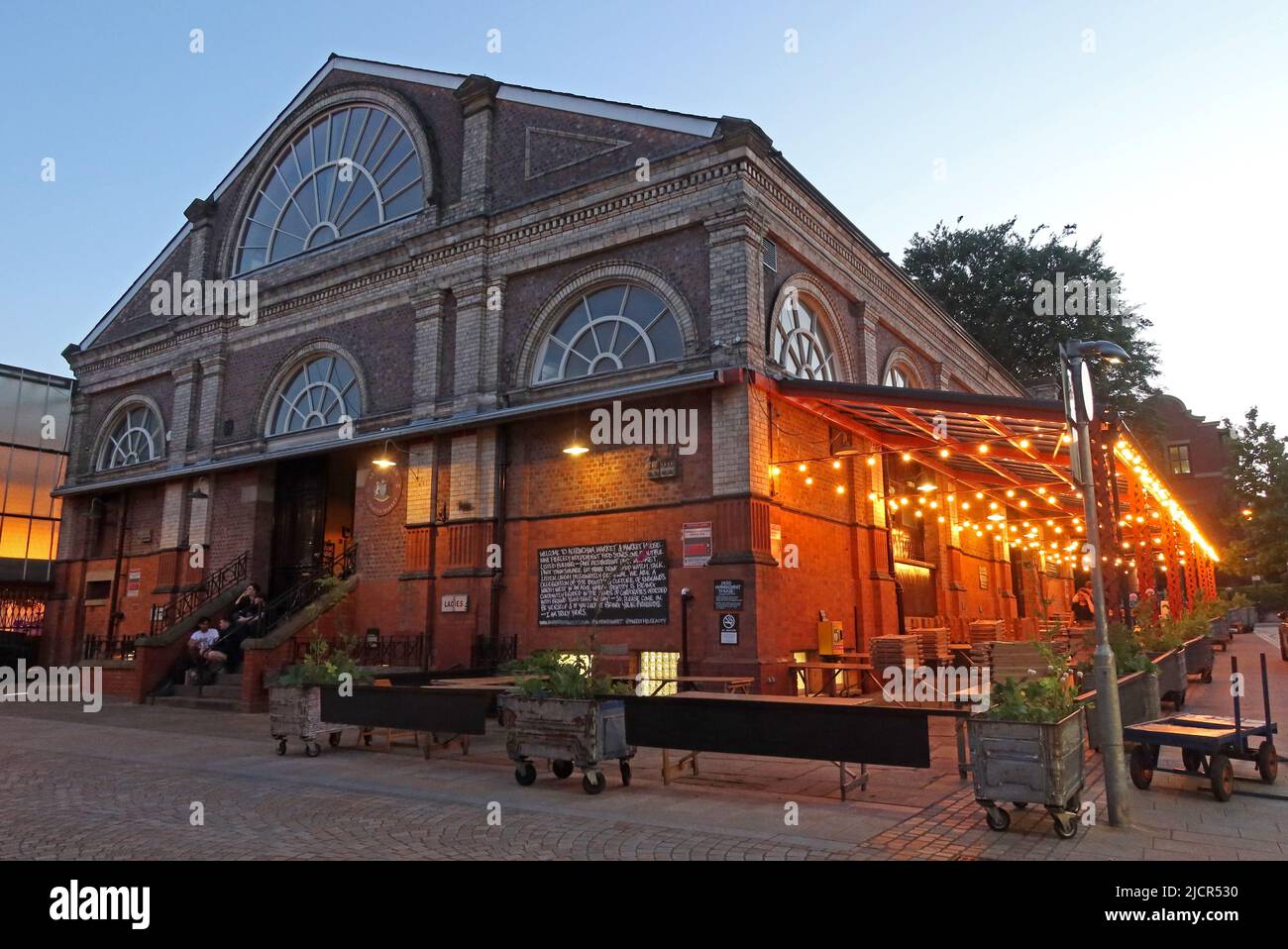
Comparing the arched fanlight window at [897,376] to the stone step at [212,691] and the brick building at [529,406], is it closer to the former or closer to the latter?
the brick building at [529,406]

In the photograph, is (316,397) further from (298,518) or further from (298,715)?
(298,715)

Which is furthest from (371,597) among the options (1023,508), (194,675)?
(1023,508)

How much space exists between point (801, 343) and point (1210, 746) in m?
10.7

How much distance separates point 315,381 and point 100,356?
1019cm

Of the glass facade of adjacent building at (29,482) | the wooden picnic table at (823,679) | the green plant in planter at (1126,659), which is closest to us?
the green plant in planter at (1126,659)

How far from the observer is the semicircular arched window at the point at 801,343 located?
15789 millimetres

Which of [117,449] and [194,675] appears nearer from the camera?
[194,675]

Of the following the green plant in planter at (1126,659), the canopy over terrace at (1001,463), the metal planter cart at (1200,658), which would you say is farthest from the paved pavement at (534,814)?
the metal planter cart at (1200,658)

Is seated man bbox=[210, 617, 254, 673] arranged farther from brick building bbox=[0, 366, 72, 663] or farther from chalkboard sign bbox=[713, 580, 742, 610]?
brick building bbox=[0, 366, 72, 663]

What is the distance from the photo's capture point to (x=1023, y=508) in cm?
2881

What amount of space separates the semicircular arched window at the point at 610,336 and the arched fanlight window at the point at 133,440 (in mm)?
14092

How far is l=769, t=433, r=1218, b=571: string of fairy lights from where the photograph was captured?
15.2 meters

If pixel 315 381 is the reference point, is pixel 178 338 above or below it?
above

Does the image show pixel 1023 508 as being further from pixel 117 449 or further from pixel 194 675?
pixel 117 449
